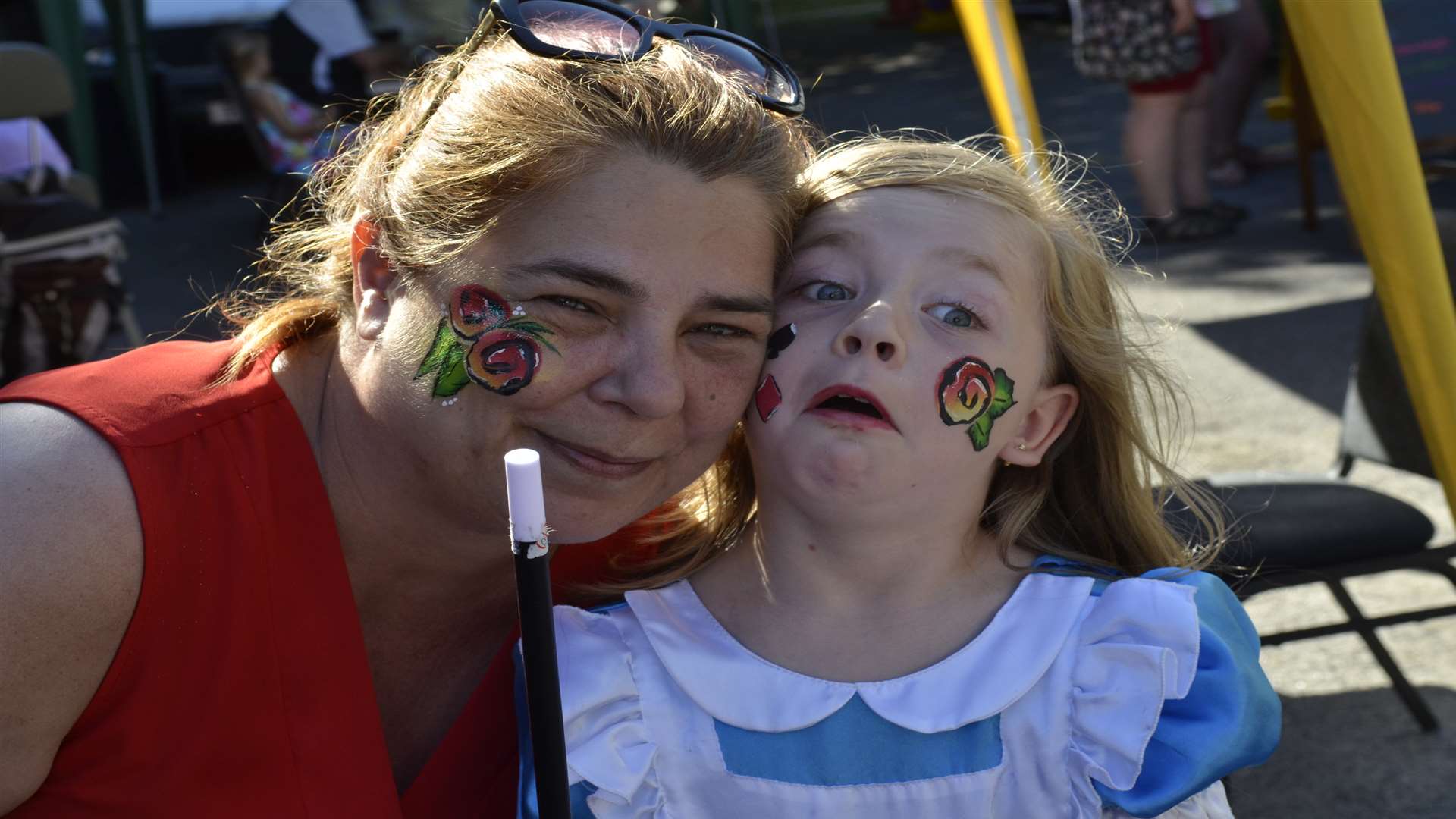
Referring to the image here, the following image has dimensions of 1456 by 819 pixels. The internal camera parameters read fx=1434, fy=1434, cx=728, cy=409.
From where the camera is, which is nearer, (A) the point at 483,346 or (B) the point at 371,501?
(A) the point at 483,346

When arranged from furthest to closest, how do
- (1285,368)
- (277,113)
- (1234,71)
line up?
(277,113) → (1234,71) → (1285,368)

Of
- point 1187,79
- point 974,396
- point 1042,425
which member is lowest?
point 1187,79

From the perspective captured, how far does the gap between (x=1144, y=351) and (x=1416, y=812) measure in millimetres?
1224

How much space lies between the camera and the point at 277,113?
8.07 metres

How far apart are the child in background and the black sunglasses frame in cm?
639

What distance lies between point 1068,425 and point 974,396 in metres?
0.31

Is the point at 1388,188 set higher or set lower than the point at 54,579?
lower

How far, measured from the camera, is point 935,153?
1951 millimetres

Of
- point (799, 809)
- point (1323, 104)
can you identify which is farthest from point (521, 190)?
point (1323, 104)

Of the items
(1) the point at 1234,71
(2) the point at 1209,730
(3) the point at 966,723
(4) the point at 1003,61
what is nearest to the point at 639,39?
(3) the point at 966,723

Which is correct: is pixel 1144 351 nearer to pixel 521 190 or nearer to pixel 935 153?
pixel 935 153

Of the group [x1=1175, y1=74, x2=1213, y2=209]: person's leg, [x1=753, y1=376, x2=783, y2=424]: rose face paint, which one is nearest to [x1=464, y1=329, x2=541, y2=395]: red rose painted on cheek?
[x1=753, y1=376, x2=783, y2=424]: rose face paint

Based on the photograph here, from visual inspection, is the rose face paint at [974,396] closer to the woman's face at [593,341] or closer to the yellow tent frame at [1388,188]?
the woman's face at [593,341]

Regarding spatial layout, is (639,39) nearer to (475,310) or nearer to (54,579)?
(475,310)
